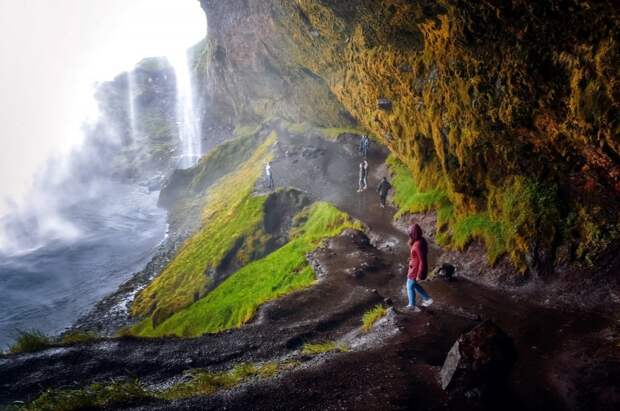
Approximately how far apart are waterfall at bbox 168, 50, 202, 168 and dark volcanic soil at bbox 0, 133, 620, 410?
111 meters

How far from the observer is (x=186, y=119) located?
165875mm

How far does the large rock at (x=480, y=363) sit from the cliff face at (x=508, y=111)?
28.9 ft

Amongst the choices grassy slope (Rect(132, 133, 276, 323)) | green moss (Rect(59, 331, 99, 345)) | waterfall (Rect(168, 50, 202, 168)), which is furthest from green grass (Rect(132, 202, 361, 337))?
waterfall (Rect(168, 50, 202, 168))

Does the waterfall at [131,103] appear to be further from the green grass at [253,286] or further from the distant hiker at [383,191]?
the distant hiker at [383,191]

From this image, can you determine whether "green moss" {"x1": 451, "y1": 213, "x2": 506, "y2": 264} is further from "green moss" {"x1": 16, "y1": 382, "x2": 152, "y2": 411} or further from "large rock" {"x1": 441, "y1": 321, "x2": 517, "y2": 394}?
"green moss" {"x1": 16, "y1": 382, "x2": 152, "y2": 411}

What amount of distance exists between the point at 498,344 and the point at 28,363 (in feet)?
51.8

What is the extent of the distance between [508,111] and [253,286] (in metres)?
22.8

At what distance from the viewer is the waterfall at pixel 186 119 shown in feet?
445

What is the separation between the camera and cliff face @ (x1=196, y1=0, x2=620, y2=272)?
1402 centimetres

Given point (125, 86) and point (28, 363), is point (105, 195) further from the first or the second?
point (28, 363)

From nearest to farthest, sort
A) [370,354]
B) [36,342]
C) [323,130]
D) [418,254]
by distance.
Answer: [370,354] < [418,254] < [36,342] < [323,130]

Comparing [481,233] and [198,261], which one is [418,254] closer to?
[481,233]

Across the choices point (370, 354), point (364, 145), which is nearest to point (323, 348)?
point (370, 354)

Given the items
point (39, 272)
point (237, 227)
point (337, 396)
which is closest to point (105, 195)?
point (39, 272)
